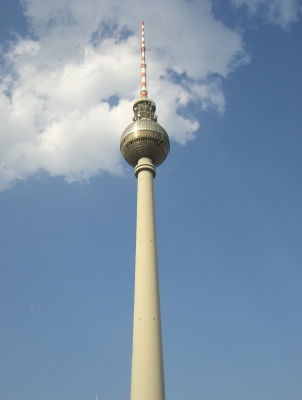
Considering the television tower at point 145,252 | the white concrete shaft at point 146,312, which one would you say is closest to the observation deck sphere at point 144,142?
the television tower at point 145,252

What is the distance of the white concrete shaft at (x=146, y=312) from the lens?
134 ft

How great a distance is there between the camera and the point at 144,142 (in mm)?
60438

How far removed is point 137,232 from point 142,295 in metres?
9.27

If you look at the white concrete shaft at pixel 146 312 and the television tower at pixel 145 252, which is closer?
the white concrete shaft at pixel 146 312

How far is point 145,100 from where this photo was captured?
67.4 meters

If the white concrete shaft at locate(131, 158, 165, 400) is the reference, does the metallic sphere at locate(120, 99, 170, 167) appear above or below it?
above

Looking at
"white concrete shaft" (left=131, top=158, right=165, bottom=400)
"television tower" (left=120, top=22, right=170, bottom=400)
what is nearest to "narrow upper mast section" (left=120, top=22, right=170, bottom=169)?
"television tower" (left=120, top=22, right=170, bottom=400)

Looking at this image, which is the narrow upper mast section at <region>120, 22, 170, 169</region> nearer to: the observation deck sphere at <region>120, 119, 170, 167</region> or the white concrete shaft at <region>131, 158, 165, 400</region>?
the observation deck sphere at <region>120, 119, 170, 167</region>

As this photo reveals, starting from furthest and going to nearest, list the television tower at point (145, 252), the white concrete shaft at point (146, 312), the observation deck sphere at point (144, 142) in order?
the observation deck sphere at point (144, 142) < the television tower at point (145, 252) < the white concrete shaft at point (146, 312)

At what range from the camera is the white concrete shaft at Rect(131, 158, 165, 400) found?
40938 millimetres

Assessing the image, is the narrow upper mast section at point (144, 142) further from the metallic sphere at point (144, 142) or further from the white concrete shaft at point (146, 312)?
the white concrete shaft at point (146, 312)

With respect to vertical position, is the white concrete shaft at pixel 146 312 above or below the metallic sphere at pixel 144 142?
below

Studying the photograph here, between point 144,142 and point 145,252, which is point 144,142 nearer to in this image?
point 144,142

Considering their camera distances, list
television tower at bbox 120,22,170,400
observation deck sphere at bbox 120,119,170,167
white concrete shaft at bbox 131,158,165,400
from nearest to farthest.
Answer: white concrete shaft at bbox 131,158,165,400
television tower at bbox 120,22,170,400
observation deck sphere at bbox 120,119,170,167
